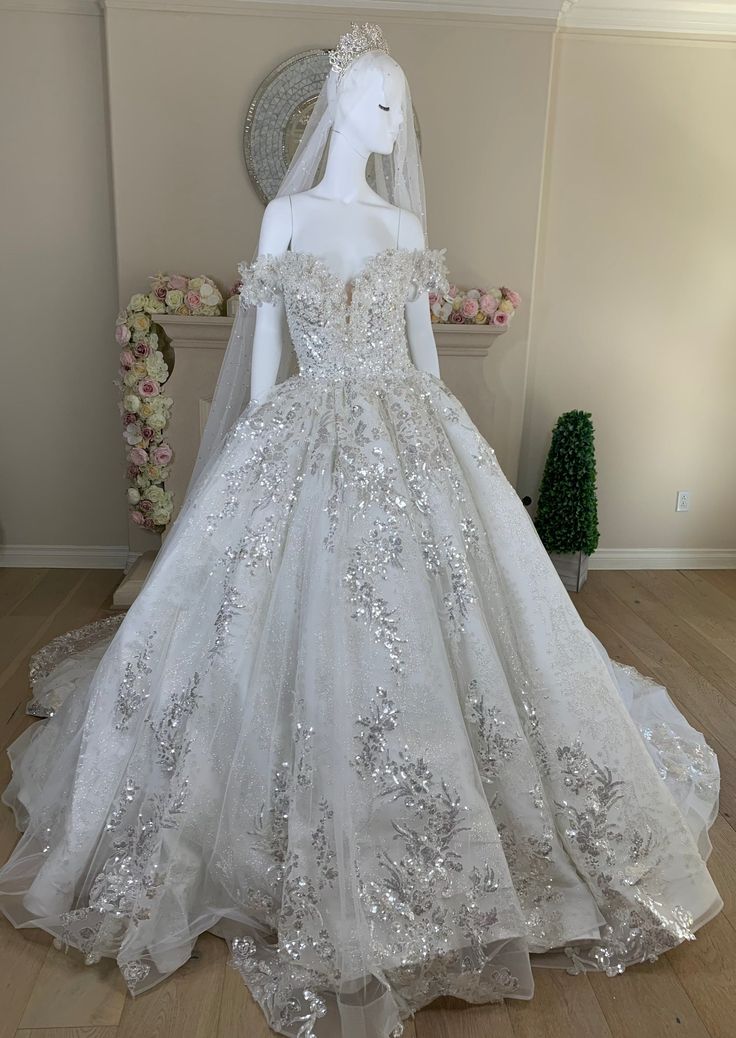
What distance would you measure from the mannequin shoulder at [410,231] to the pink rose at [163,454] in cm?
186

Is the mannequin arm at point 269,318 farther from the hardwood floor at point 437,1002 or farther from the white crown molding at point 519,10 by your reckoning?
the white crown molding at point 519,10

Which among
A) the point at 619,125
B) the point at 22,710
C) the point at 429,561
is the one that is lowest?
the point at 22,710

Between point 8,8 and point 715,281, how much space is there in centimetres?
A: 341

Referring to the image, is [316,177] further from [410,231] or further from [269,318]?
[269,318]

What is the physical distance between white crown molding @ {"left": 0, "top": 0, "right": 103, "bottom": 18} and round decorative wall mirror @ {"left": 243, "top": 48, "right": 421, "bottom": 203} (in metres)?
0.78

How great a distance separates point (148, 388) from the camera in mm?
3664

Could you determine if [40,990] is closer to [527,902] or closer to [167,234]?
[527,902]

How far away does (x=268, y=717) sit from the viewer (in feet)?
6.09

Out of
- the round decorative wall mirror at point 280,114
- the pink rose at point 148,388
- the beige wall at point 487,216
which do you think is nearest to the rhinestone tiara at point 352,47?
the round decorative wall mirror at point 280,114

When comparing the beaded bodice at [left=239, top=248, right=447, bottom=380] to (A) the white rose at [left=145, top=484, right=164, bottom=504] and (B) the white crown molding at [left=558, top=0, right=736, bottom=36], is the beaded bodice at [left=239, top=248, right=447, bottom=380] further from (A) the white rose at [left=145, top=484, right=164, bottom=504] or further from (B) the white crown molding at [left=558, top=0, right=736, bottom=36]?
(B) the white crown molding at [left=558, top=0, right=736, bottom=36]

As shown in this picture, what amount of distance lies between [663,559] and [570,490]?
2.82ft

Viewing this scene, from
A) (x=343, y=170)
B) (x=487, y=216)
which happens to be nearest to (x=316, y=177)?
(x=343, y=170)

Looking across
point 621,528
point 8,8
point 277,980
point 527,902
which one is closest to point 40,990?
point 277,980

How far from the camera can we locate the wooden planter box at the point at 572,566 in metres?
4.07
